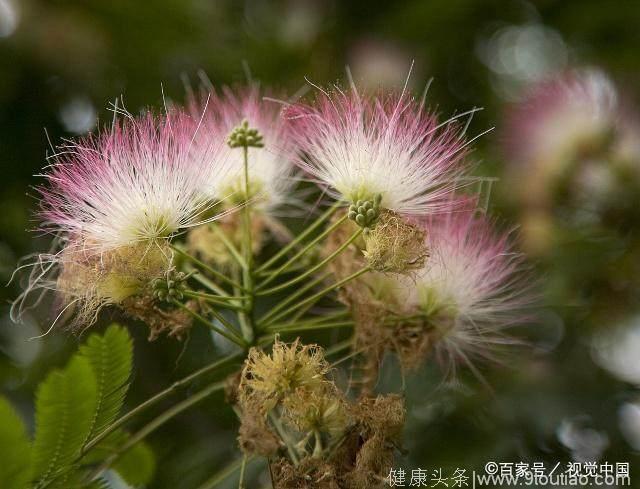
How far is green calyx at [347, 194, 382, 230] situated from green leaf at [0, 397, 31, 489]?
32.2 inches

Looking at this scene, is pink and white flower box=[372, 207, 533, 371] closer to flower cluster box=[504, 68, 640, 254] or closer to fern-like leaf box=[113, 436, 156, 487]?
fern-like leaf box=[113, 436, 156, 487]

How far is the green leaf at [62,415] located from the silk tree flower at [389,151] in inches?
27.8

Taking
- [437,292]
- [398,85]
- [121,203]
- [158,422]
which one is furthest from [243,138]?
[398,85]

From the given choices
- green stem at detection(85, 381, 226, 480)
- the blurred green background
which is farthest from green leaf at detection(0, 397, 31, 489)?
the blurred green background

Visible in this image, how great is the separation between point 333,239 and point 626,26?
275 centimetres

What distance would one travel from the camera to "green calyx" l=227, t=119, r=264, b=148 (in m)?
2.16

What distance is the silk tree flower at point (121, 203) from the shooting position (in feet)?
6.18

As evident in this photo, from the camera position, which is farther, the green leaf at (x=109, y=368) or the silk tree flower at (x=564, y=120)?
the silk tree flower at (x=564, y=120)

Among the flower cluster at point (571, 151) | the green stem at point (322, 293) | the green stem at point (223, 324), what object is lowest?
the green stem at point (223, 324)

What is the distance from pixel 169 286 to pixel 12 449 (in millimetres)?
465

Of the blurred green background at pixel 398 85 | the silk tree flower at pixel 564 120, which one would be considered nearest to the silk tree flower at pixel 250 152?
the blurred green background at pixel 398 85

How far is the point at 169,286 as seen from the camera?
1.88 meters

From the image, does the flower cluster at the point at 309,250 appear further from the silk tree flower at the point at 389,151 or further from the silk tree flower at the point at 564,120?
the silk tree flower at the point at 564,120

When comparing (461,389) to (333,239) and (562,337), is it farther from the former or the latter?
(333,239)
